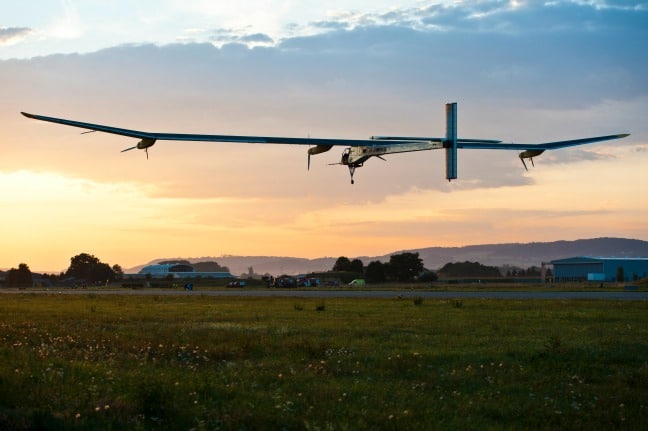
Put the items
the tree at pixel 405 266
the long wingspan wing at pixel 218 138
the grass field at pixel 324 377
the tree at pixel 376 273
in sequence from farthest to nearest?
the tree at pixel 376 273
the tree at pixel 405 266
the long wingspan wing at pixel 218 138
the grass field at pixel 324 377

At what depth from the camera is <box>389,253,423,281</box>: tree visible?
156m

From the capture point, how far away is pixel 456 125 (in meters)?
36.7

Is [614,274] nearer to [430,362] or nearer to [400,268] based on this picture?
[400,268]

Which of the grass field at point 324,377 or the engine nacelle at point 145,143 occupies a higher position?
the engine nacelle at point 145,143

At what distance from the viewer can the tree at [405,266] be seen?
15650cm

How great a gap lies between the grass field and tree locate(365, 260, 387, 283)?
12768 centimetres

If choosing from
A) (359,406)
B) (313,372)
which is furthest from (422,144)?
(359,406)

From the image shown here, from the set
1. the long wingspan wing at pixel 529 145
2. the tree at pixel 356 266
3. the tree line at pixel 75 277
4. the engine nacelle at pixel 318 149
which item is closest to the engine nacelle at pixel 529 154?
the long wingspan wing at pixel 529 145

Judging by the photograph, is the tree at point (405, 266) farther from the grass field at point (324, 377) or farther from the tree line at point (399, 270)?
the grass field at point (324, 377)

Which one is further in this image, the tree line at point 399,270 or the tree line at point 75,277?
the tree line at point 75,277

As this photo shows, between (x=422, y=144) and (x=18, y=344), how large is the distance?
20229mm

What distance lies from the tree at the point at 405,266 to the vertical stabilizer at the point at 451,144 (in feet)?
395

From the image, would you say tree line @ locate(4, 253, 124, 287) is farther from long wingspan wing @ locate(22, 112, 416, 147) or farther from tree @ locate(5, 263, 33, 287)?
long wingspan wing @ locate(22, 112, 416, 147)

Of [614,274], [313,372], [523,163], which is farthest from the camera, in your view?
[614,274]
